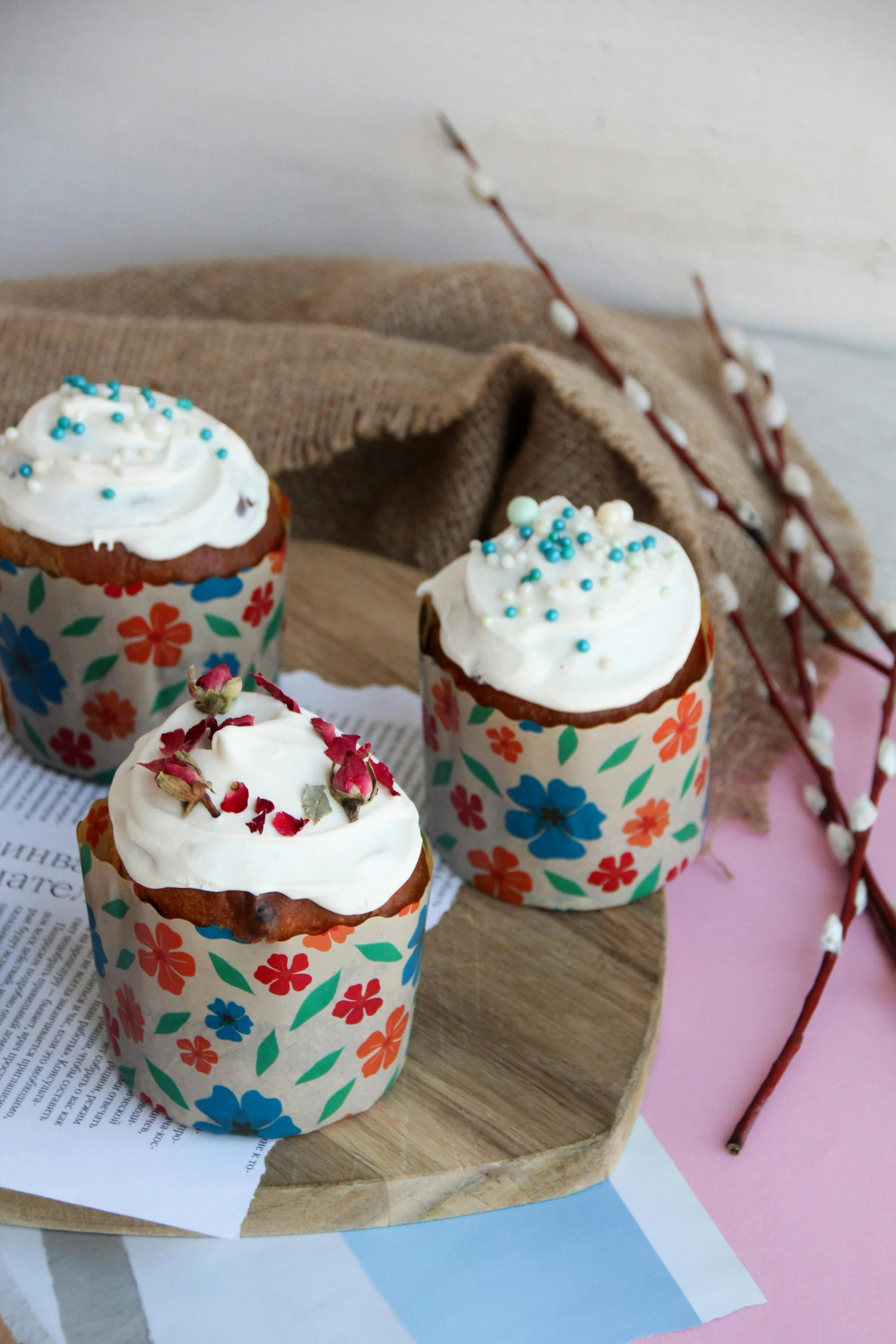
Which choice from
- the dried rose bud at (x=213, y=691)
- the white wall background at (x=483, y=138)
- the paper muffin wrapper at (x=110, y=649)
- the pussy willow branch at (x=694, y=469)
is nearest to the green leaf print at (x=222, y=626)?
the paper muffin wrapper at (x=110, y=649)

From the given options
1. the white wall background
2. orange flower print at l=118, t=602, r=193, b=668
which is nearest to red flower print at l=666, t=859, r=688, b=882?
orange flower print at l=118, t=602, r=193, b=668

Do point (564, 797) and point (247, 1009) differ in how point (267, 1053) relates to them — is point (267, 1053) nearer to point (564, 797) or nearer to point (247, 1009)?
point (247, 1009)

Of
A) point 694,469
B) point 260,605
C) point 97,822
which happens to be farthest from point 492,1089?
point 694,469

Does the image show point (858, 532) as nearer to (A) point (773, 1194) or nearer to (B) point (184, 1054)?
(A) point (773, 1194)

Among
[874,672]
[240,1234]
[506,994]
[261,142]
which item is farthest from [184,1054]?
[261,142]

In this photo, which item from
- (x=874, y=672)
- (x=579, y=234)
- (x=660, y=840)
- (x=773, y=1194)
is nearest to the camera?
(x=773, y=1194)

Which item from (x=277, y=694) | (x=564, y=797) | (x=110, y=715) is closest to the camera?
(x=277, y=694)

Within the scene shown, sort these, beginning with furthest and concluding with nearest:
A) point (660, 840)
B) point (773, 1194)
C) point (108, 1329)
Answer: point (660, 840) → point (773, 1194) → point (108, 1329)
